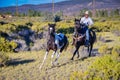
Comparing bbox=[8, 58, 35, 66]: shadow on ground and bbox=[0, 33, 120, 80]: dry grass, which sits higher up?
bbox=[0, 33, 120, 80]: dry grass

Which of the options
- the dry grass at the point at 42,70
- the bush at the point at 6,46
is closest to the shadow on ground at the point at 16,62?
the dry grass at the point at 42,70

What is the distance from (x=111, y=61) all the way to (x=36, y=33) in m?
16.1

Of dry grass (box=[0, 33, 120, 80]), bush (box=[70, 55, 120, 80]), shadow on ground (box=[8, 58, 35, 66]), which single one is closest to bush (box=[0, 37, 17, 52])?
dry grass (box=[0, 33, 120, 80])

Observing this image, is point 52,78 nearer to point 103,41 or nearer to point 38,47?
point 38,47

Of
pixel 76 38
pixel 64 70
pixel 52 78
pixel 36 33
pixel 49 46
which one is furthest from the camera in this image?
pixel 36 33

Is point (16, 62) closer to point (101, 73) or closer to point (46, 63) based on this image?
point (46, 63)

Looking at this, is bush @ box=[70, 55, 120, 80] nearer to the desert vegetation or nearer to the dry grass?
the desert vegetation

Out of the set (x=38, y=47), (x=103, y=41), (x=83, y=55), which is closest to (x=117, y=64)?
(x=83, y=55)

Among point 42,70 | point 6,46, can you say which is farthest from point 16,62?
point 6,46

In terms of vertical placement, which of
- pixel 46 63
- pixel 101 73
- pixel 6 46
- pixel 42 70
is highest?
pixel 101 73

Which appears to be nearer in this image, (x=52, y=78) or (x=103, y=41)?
(x=52, y=78)

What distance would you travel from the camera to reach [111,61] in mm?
9117


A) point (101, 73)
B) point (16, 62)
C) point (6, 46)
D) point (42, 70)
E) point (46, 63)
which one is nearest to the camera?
point (101, 73)

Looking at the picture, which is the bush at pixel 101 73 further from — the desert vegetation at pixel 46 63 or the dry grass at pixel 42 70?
the dry grass at pixel 42 70
